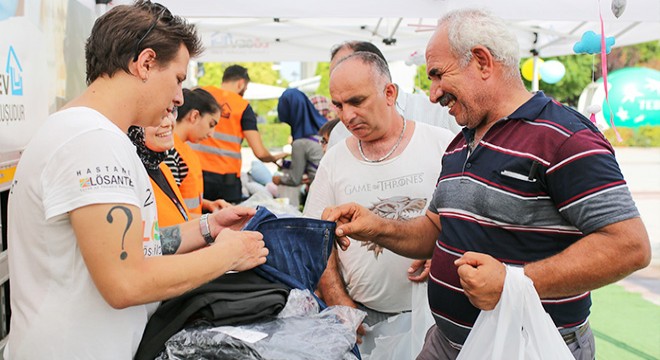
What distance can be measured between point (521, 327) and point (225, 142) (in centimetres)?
405

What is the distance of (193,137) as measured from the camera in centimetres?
400

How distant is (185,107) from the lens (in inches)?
157

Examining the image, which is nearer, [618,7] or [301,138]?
[618,7]

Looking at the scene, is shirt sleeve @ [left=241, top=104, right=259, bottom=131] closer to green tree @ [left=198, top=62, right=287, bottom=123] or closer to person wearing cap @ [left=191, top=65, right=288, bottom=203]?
person wearing cap @ [left=191, top=65, right=288, bottom=203]

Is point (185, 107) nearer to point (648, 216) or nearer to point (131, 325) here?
point (131, 325)

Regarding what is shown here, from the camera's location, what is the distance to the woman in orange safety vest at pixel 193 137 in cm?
351

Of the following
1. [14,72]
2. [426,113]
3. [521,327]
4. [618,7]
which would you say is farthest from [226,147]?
[521,327]

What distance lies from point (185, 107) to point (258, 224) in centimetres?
229

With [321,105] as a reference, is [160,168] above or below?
above

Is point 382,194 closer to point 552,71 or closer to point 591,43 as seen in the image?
point 591,43

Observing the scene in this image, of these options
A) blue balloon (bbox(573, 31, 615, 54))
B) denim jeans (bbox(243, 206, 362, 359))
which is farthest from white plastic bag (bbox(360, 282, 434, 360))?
blue balloon (bbox(573, 31, 615, 54))

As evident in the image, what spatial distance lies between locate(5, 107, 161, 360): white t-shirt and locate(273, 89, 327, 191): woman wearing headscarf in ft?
15.6

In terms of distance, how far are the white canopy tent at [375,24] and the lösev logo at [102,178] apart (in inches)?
88.6

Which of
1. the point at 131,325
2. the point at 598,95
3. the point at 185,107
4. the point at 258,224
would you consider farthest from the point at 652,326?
the point at 598,95
